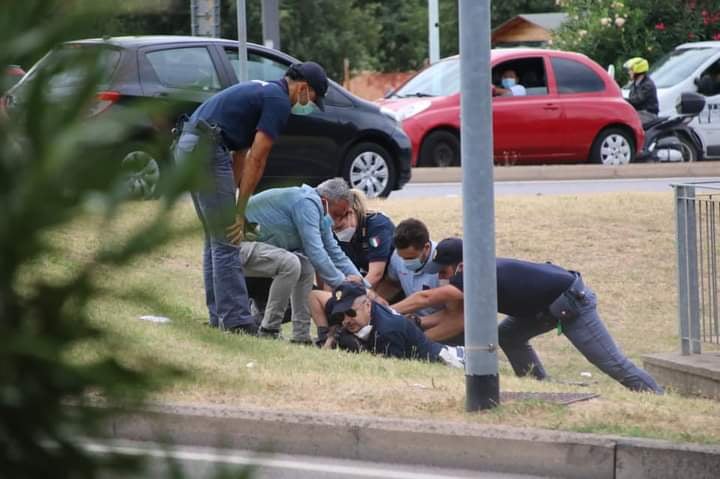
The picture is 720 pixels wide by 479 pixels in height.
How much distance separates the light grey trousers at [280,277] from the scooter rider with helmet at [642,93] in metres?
12.5

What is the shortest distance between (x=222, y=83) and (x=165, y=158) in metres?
11.7

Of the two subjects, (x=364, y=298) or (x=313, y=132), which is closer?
(x=364, y=298)

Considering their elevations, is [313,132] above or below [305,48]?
below

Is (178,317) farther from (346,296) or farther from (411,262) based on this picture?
(411,262)

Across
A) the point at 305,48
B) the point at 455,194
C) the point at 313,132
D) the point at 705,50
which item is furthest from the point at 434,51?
the point at 313,132

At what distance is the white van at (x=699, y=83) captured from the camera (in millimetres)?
22312

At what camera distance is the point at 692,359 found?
381 inches

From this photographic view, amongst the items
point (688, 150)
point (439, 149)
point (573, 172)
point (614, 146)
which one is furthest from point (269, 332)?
point (688, 150)

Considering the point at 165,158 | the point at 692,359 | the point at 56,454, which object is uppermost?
the point at 165,158

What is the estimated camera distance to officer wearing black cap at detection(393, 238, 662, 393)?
9344mm

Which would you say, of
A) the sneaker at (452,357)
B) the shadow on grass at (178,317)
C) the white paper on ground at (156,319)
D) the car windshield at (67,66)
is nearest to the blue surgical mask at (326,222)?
the sneaker at (452,357)

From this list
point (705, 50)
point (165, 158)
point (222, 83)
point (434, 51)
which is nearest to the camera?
point (165, 158)

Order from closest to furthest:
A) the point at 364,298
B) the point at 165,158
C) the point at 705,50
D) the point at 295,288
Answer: the point at 165,158
the point at 364,298
the point at 295,288
the point at 705,50

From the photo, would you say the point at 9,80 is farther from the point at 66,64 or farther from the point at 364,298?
the point at 364,298
